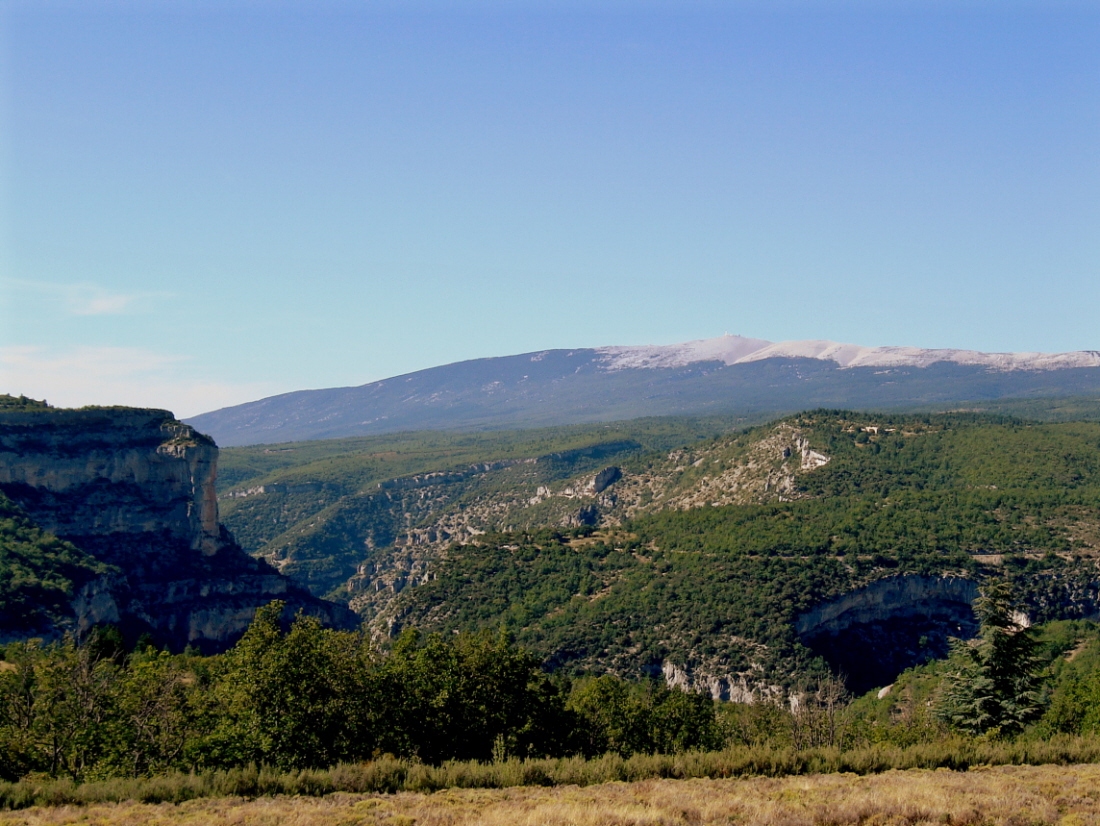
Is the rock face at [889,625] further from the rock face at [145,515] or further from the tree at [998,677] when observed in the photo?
the rock face at [145,515]

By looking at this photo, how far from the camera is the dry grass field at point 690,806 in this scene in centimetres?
1869

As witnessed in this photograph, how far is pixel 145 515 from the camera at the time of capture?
96750 millimetres

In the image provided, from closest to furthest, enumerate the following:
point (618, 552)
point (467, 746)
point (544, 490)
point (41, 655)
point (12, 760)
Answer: point (12, 760), point (467, 746), point (41, 655), point (618, 552), point (544, 490)

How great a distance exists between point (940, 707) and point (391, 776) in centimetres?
2796

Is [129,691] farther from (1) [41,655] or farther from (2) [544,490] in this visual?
(2) [544,490]

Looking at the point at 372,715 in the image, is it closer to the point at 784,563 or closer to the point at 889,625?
the point at 784,563

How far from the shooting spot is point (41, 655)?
129ft

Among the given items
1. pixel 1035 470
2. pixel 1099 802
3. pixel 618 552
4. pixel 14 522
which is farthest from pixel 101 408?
pixel 1035 470

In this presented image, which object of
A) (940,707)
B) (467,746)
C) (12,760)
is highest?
(12,760)

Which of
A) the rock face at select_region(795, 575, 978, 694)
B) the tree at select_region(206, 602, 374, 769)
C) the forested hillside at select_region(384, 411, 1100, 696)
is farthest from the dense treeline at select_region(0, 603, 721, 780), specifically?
the rock face at select_region(795, 575, 978, 694)

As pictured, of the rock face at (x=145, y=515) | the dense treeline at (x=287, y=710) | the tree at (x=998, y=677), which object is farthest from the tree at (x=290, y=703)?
the rock face at (x=145, y=515)

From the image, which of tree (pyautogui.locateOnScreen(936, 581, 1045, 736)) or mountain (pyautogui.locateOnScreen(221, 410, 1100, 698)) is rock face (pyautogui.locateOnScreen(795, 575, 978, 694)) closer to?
Result: mountain (pyautogui.locateOnScreen(221, 410, 1100, 698))

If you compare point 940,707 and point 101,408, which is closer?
point 940,707

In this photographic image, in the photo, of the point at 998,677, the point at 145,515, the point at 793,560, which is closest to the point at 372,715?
the point at 998,677
